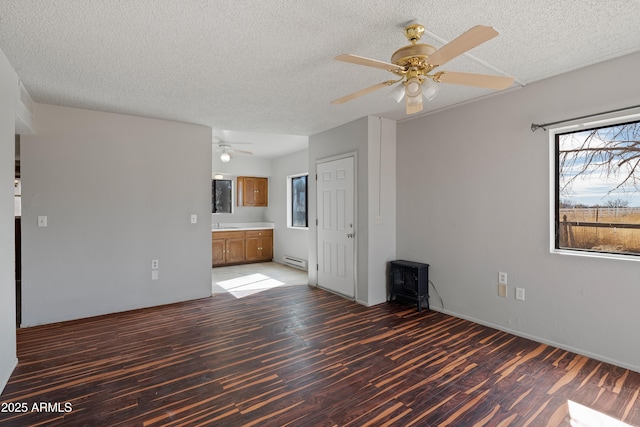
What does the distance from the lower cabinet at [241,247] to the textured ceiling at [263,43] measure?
3.82 m

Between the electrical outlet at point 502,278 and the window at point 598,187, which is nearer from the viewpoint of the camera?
the window at point 598,187

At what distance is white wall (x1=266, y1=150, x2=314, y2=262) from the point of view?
660cm

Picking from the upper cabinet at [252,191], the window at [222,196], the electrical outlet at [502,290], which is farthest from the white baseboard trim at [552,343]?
the window at [222,196]

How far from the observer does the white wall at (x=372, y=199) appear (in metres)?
4.04

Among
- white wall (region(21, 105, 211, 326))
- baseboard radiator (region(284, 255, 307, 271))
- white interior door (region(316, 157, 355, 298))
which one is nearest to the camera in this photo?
white wall (region(21, 105, 211, 326))

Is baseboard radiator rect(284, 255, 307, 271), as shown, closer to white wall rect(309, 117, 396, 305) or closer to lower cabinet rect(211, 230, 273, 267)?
lower cabinet rect(211, 230, 273, 267)

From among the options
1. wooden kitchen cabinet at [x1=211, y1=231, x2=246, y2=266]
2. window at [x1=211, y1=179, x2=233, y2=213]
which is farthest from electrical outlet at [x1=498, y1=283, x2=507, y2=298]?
window at [x1=211, y1=179, x2=233, y2=213]

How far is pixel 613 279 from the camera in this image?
2531 mm

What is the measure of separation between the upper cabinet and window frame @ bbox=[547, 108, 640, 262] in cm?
608

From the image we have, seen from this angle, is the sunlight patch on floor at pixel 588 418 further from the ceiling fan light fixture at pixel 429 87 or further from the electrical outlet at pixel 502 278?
the ceiling fan light fixture at pixel 429 87

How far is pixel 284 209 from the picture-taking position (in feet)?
23.6

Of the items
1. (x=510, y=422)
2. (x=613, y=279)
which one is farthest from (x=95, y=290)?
(x=613, y=279)

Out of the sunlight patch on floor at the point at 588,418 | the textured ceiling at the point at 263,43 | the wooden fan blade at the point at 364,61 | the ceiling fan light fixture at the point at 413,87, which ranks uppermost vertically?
the textured ceiling at the point at 263,43

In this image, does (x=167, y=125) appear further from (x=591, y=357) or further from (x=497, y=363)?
(x=591, y=357)
